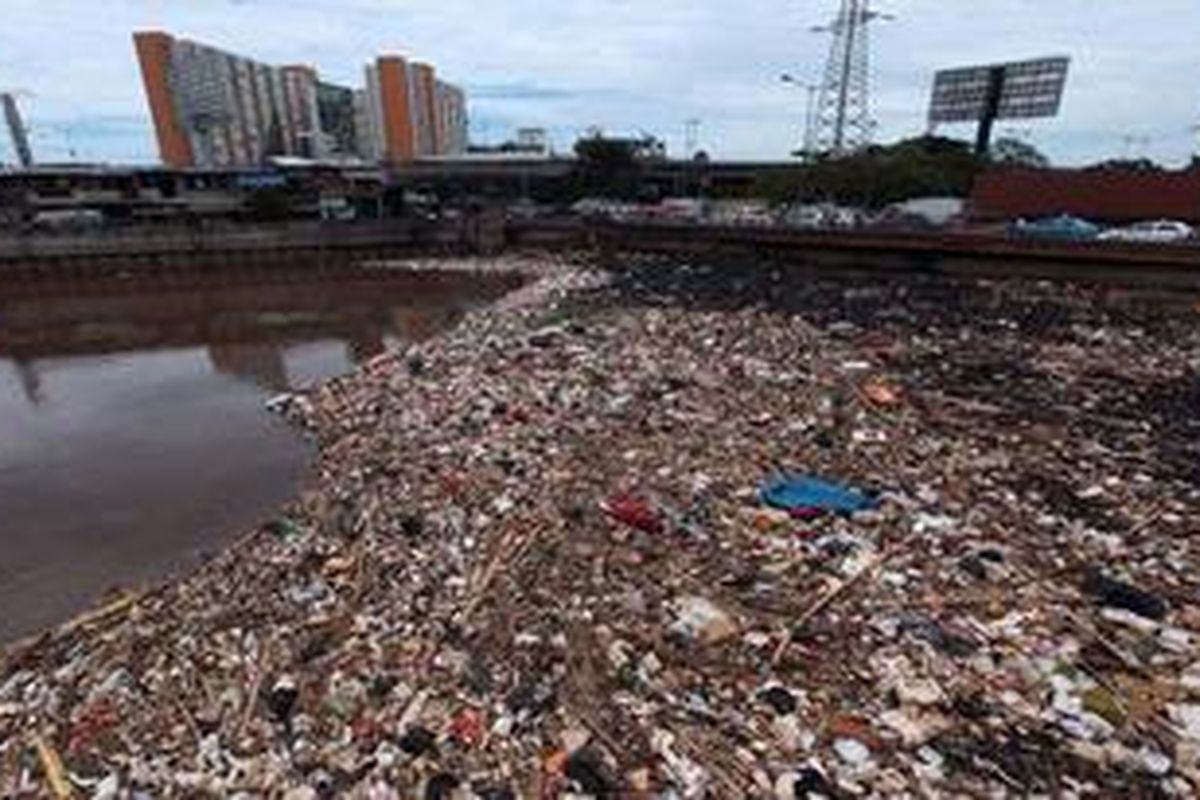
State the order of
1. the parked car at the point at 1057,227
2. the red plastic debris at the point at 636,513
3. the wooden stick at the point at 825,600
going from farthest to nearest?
the parked car at the point at 1057,227, the red plastic debris at the point at 636,513, the wooden stick at the point at 825,600

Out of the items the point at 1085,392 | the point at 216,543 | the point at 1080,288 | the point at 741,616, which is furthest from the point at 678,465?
the point at 1080,288

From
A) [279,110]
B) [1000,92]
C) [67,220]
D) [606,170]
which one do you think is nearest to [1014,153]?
[1000,92]

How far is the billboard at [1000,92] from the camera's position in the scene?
45.1 m

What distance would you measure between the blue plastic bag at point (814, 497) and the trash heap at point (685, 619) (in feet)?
0.10

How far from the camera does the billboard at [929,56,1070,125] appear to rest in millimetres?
45125

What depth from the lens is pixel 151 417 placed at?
508 inches

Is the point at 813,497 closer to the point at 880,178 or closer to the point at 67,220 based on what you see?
the point at 880,178

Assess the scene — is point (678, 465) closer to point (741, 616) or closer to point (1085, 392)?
point (741, 616)

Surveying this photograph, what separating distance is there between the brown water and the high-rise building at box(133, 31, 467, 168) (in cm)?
4436

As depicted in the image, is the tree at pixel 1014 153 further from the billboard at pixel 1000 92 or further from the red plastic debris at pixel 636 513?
the red plastic debris at pixel 636 513

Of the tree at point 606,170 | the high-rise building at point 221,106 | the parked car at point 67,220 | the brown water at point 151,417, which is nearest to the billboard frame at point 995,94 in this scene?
the tree at point 606,170

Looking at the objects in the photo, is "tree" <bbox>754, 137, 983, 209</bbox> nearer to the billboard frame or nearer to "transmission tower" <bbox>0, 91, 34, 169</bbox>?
the billboard frame

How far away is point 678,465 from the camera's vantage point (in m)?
7.68

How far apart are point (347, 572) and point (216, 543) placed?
270cm
